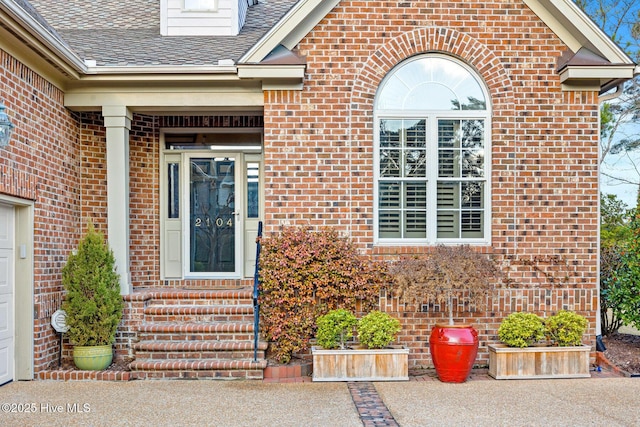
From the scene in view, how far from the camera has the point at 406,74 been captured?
818 centimetres

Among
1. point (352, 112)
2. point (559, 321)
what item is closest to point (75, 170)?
point (352, 112)

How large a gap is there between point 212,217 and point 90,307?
2766mm

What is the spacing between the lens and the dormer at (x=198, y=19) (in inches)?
399

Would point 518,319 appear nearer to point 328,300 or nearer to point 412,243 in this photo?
point 412,243

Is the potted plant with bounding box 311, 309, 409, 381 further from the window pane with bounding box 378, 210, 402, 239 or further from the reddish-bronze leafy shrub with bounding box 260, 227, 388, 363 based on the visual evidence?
the window pane with bounding box 378, 210, 402, 239

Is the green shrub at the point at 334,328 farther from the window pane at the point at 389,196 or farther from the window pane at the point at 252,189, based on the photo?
the window pane at the point at 252,189

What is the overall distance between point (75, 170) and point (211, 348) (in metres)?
3.22

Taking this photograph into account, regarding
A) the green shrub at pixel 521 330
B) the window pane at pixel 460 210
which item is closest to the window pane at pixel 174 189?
the window pane at pixel 460 210

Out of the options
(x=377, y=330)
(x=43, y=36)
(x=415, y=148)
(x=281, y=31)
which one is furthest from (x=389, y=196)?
(x=43, y=36)

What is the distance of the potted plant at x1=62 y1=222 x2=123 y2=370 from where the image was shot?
7406 mm

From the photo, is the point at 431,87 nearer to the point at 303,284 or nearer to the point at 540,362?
the point at 303,284

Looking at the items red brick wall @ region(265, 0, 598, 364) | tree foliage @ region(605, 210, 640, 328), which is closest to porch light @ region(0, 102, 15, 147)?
red brick wall @ region(265, 0, 598, 364)

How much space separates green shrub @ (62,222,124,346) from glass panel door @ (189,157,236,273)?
2.15 meters

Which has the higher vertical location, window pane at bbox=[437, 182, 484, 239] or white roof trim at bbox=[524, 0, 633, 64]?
white roof trim at bbox=[524, 0, 633, 64]
